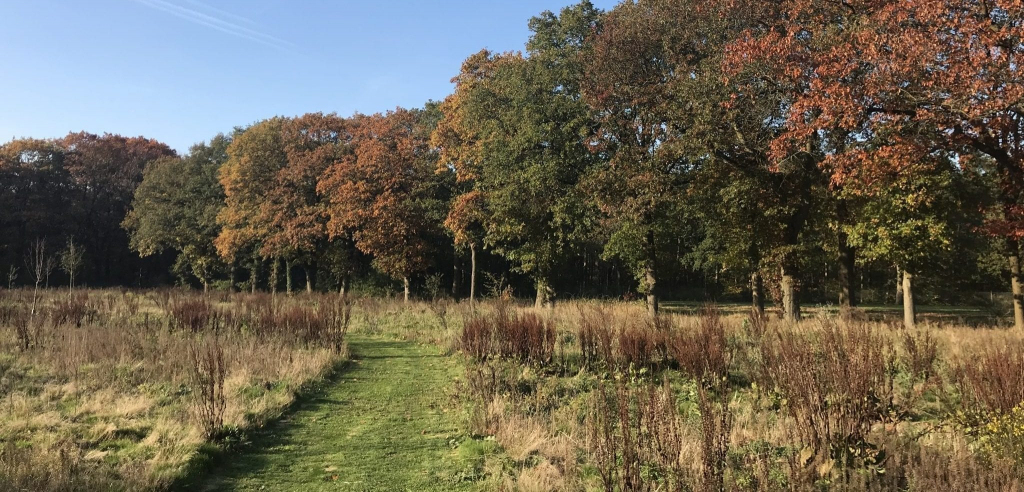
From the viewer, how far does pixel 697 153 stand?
1526cm

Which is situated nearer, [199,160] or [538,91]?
[538,91]

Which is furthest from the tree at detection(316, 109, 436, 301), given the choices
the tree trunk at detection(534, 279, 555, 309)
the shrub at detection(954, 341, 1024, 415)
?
the shrub at detection(954, 341, 1024, 415)

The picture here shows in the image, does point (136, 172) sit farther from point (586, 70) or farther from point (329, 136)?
point (586, 70)

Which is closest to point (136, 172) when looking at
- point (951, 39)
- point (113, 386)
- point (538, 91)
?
point (538, 91)

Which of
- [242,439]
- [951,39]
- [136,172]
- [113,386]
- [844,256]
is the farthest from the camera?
[136,172]

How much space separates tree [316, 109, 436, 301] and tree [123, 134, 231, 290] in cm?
1294

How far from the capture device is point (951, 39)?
35.0ft

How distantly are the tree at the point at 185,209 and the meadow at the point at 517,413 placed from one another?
90.9 ft

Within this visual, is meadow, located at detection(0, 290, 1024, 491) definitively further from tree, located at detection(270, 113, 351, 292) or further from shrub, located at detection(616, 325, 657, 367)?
tree, located at detection(270, 113, 351, 292)

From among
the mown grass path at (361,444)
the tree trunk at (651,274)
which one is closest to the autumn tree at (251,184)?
the tree trunk at (651,274)

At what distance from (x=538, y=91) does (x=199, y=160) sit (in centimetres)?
3069

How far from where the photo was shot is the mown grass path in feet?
16.0

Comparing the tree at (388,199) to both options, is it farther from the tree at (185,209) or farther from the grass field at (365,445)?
the grass field at (365,445)

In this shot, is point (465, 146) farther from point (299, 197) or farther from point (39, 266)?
point (39, 266)
